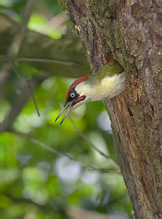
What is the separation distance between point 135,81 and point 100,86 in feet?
2.12

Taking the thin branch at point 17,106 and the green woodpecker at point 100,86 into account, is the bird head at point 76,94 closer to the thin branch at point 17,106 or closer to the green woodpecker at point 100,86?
the green woodpecker at point 100,86

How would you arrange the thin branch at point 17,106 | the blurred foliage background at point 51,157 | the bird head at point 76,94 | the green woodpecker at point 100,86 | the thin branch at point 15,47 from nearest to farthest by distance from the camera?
the green woodpecker at point 100,86
the bird head at point 76,94
the thin branch at point 15,47
the thin branch at point 17,106
the blurred foliage background at point 51,157

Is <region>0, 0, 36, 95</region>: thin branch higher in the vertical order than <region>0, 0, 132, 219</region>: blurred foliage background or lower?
higher

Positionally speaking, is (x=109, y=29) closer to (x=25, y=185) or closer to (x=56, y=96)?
(x=56, y=96)

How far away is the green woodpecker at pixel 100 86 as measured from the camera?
124 inches

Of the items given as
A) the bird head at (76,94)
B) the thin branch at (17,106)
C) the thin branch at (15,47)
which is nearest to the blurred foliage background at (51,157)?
the thin branch at (17,106)

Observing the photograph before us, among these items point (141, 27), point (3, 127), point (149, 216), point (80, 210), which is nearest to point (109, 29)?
point (141, 27)

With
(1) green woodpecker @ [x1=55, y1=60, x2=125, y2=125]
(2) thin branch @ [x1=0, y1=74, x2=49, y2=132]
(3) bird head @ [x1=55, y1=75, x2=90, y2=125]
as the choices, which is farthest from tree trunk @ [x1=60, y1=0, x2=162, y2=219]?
(2) thin branch @ [x1=0, y1=74, x2=49, y2=132]

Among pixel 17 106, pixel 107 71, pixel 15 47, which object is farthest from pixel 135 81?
pixel 17 106

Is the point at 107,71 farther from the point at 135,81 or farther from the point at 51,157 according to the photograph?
the point at 51,157

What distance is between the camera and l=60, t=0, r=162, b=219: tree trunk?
8.26 feet

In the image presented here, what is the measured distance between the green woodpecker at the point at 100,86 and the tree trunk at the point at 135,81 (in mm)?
116

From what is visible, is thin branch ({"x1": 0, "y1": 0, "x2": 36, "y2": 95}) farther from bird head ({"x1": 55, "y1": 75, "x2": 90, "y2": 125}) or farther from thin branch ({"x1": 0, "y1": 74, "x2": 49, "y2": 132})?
bird head ({"x1": 55, "y1": 75, "x2": 90, "y2": 125})

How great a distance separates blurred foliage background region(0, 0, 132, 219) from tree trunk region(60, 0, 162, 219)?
2875mm
